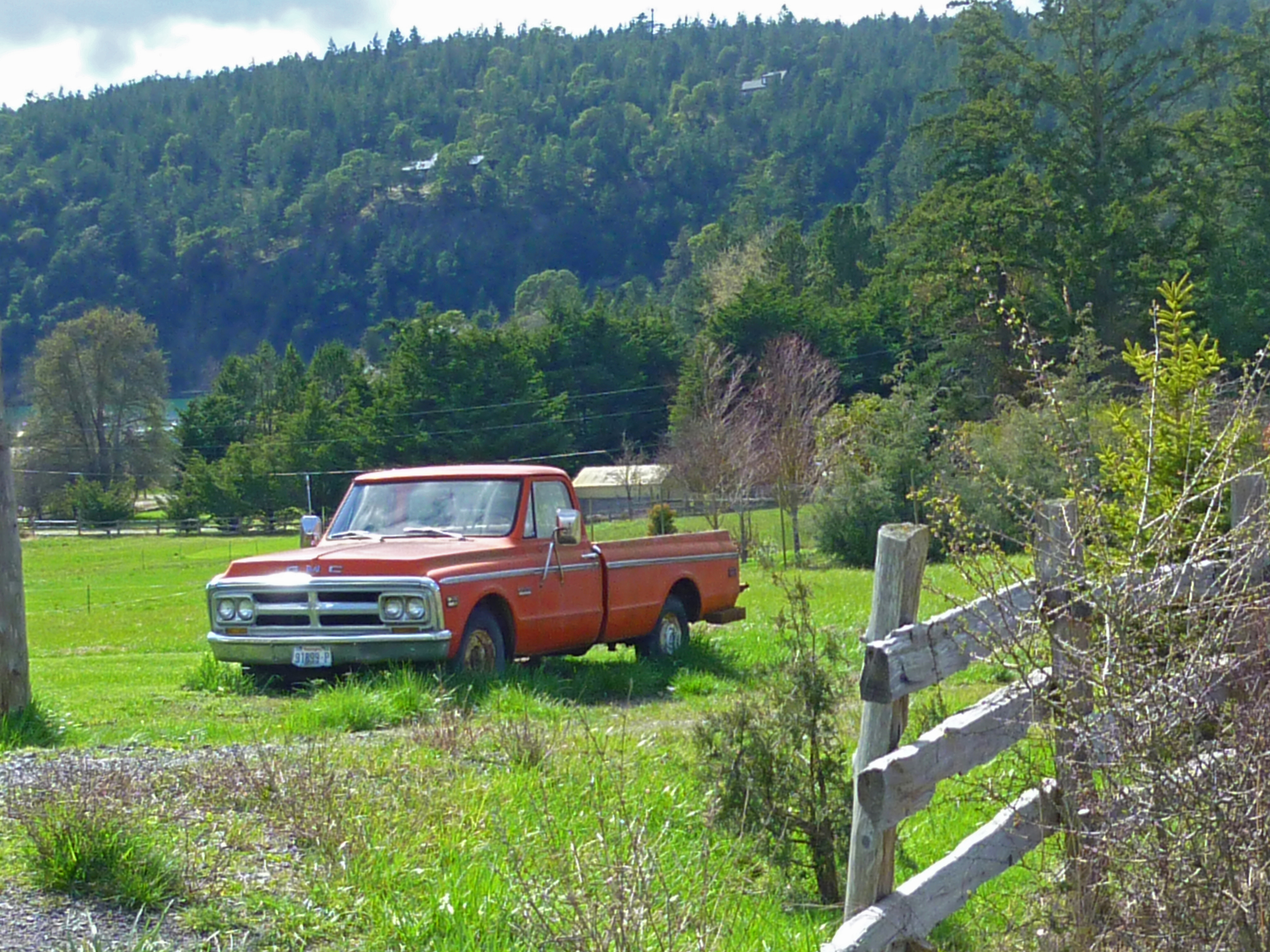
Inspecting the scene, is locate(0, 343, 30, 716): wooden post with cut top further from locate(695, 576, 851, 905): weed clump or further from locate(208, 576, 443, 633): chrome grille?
locate(695, 576, 851, 905): weed clump

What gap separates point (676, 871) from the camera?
18.0ft

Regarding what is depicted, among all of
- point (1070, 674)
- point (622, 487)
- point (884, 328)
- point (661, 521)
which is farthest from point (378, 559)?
point (622, 487)

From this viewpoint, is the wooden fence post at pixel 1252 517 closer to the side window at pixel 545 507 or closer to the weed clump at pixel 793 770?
the weed clump at pixel 793 770

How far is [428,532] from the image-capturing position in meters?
12.2

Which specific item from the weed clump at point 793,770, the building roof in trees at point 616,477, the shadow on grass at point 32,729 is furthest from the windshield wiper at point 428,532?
the building roof in trees at point 616,477

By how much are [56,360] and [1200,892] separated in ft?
329

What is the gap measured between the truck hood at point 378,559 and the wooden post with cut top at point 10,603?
6.86 ft

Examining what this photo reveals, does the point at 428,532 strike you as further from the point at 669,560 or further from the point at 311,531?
the point at 669,560

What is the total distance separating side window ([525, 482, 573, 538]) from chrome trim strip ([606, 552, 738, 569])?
637mm

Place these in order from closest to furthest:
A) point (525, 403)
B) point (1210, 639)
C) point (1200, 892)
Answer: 1. point (1200, 892)
2. point (1210, 639)
3. point (525, 403)

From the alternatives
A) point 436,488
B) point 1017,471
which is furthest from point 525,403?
point 436,488

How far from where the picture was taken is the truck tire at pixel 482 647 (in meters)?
10.9

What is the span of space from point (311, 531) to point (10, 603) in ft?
11.9

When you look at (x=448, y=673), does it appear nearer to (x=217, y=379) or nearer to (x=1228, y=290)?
(x=1228, y=290)
